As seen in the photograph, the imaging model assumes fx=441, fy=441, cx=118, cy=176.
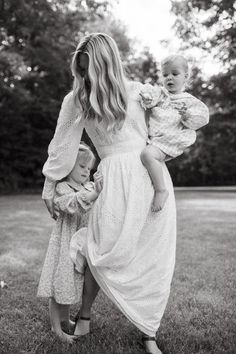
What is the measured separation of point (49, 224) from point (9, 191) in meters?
14.3

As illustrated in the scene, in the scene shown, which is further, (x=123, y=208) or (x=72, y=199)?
(x=72, y=199)

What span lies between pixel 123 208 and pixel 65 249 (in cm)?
64

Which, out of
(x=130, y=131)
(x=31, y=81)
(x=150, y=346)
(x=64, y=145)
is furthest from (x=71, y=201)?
(x=31, y=81)

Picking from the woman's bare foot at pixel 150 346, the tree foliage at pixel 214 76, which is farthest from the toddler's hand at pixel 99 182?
the tree foliage at pixel 214 76

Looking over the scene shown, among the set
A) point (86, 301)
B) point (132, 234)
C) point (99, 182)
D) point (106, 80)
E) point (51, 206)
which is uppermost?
point (106, 80)

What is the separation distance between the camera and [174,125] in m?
2.85

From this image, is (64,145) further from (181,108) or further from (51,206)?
A: (181,108)

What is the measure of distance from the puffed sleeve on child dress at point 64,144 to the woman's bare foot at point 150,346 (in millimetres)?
1184

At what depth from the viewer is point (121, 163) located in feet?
9.41

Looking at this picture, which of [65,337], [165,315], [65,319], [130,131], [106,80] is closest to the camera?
[106,80]

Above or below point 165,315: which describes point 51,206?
above

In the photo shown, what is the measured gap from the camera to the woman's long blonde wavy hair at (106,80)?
2.75 meters

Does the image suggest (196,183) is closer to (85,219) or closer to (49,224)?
(49,224)

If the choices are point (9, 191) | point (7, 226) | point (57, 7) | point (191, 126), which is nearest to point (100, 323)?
point (191, 126)
